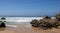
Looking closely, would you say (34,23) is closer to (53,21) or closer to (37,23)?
(37,23)

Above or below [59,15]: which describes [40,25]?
below

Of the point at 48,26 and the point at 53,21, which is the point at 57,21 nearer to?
the point at 53,21

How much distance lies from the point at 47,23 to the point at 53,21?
74 centimetres

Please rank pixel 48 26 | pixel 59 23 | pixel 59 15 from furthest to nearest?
pixel 59 15, pixel 59 23, pixel 48 26

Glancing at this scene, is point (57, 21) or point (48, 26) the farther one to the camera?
point (57, 21)

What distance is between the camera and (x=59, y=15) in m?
12.7

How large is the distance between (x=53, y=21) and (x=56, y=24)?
17.9 inches

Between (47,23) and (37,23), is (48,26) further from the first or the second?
(37,23)

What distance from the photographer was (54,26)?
35.9ft

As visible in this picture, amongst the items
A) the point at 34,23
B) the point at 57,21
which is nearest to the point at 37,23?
A: the point at 34,23

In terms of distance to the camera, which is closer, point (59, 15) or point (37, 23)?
point (37, 23)

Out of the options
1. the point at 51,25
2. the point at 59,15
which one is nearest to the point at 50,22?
the point at 51,25

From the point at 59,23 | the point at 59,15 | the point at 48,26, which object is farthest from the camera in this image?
the point at 59,15

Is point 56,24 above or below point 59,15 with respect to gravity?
below
